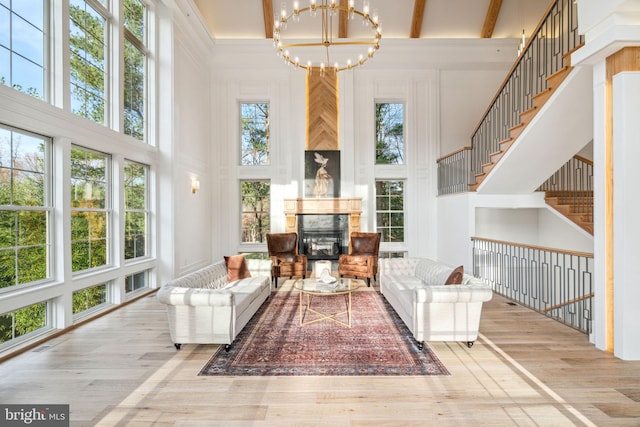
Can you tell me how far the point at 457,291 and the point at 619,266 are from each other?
1459 millimetres

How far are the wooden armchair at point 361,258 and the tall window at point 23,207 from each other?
446cm

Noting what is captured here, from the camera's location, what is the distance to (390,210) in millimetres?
8898

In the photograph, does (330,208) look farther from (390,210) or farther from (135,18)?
(135,18)

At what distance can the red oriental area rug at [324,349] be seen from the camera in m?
3.14

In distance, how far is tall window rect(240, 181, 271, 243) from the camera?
8.86 m

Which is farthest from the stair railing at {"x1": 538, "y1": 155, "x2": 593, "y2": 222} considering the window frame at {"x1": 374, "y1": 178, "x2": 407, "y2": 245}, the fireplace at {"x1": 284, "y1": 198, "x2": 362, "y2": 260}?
the fireplace at {"x1": 284, "y1": 198, "x2": 362, "y2": 260}

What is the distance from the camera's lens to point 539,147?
17.5 ft

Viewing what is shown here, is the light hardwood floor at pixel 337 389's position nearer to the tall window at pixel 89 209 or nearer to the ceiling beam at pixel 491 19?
the tall window at pixel 89 209

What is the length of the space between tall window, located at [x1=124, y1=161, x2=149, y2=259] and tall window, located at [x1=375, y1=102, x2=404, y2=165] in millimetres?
5264

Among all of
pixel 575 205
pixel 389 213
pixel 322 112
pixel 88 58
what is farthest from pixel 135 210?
pixel 575 205

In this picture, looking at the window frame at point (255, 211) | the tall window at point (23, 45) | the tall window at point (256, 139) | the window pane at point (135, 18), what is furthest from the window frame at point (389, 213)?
the tall window at point (23, 45)

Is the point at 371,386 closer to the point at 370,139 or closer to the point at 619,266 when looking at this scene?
the point at 619,266

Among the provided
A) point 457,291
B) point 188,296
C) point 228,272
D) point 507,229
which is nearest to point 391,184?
point 507,229

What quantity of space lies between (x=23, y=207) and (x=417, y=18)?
8.24 m
